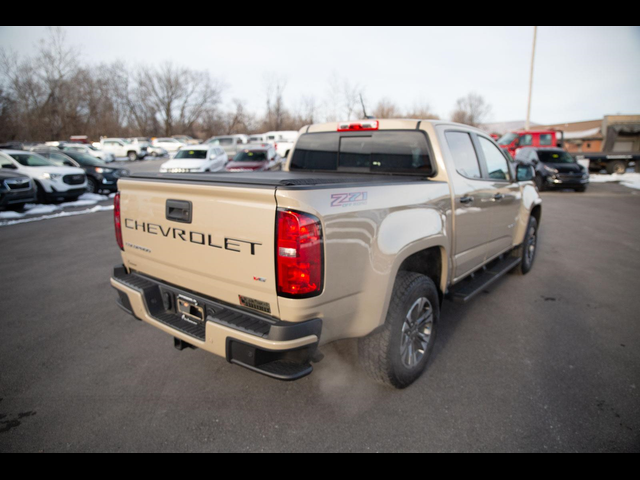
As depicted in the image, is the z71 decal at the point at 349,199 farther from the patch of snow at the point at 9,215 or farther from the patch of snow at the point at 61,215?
the patch of snow at the point at 9,215

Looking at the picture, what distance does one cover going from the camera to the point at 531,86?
1056 inches

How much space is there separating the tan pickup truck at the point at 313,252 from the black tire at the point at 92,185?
41.6 feet

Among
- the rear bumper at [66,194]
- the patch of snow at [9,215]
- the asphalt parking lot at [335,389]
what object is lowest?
the asphalt parking lot at [335,389]

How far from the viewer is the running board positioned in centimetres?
344

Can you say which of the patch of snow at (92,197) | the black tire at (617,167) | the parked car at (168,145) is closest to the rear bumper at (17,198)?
the patch of snow at (92,197)

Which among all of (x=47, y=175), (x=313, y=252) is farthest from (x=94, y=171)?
(x=313, y=252)

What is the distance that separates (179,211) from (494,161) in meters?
3.52

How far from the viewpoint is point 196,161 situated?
Result: 15.8 meters

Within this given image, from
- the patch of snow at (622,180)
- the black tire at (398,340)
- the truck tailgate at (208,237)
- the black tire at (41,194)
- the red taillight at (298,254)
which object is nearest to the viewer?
the red taillight at (298,254)

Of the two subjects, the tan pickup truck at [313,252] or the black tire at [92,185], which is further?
the black tire at [92,185]

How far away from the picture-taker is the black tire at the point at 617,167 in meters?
20.7

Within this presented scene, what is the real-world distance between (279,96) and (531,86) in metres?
42.0

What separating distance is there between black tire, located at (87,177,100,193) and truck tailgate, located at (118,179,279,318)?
12.8 meters

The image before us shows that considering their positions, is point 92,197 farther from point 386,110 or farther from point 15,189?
point 386,110
